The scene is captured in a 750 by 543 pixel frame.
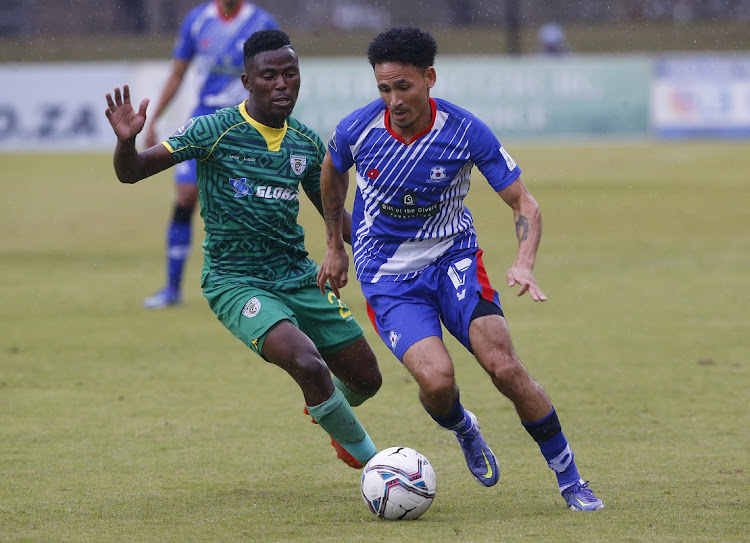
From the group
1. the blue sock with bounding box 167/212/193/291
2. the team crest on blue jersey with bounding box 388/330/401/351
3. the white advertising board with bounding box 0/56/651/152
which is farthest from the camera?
the white advertising board with bounding box 0/56/651/152

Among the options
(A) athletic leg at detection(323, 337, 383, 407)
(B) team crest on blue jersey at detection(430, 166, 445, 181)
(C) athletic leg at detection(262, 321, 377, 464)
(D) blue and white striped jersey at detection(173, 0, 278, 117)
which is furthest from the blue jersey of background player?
(B) team crest on blue jersey at detection(430, 166, 445, 181)

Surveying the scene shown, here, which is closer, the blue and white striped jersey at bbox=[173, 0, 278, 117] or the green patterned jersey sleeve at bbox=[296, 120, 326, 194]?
the green patterned jersey sleeve at bbox=[296, 120, 326, 194]

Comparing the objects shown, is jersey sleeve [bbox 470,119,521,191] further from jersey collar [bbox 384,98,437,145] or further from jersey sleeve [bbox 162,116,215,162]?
jersey sleeve [bbox 162,116,215,162]

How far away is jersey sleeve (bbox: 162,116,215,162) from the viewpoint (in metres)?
5.39

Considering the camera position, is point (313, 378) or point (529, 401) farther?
point (313, 378)

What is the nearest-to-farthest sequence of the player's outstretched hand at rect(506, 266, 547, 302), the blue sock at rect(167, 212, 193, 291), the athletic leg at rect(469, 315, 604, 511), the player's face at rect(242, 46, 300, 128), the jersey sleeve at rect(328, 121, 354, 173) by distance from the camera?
the player's outstretched hand at rect(506, 266, 547, 302), the athletic leg at rect(469, 315, 604, 511), the jersey sleeve at rect(328, 121, 354, 173), the player's face at rect(242, 46, 300, 128), the blue sock at rect(167, 212, 193, 291)

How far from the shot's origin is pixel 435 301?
17.0ft

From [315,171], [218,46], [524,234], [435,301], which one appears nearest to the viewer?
[524,234]

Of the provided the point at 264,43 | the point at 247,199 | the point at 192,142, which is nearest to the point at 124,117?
the point at 192,142

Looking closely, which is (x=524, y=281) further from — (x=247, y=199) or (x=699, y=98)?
(x=699, y=98)

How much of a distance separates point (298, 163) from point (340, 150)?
47 cm

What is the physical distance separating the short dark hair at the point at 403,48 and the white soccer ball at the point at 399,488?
1.66 m

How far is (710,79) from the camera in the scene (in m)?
22.7

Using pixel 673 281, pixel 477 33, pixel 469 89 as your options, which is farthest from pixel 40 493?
pixel 477 33
